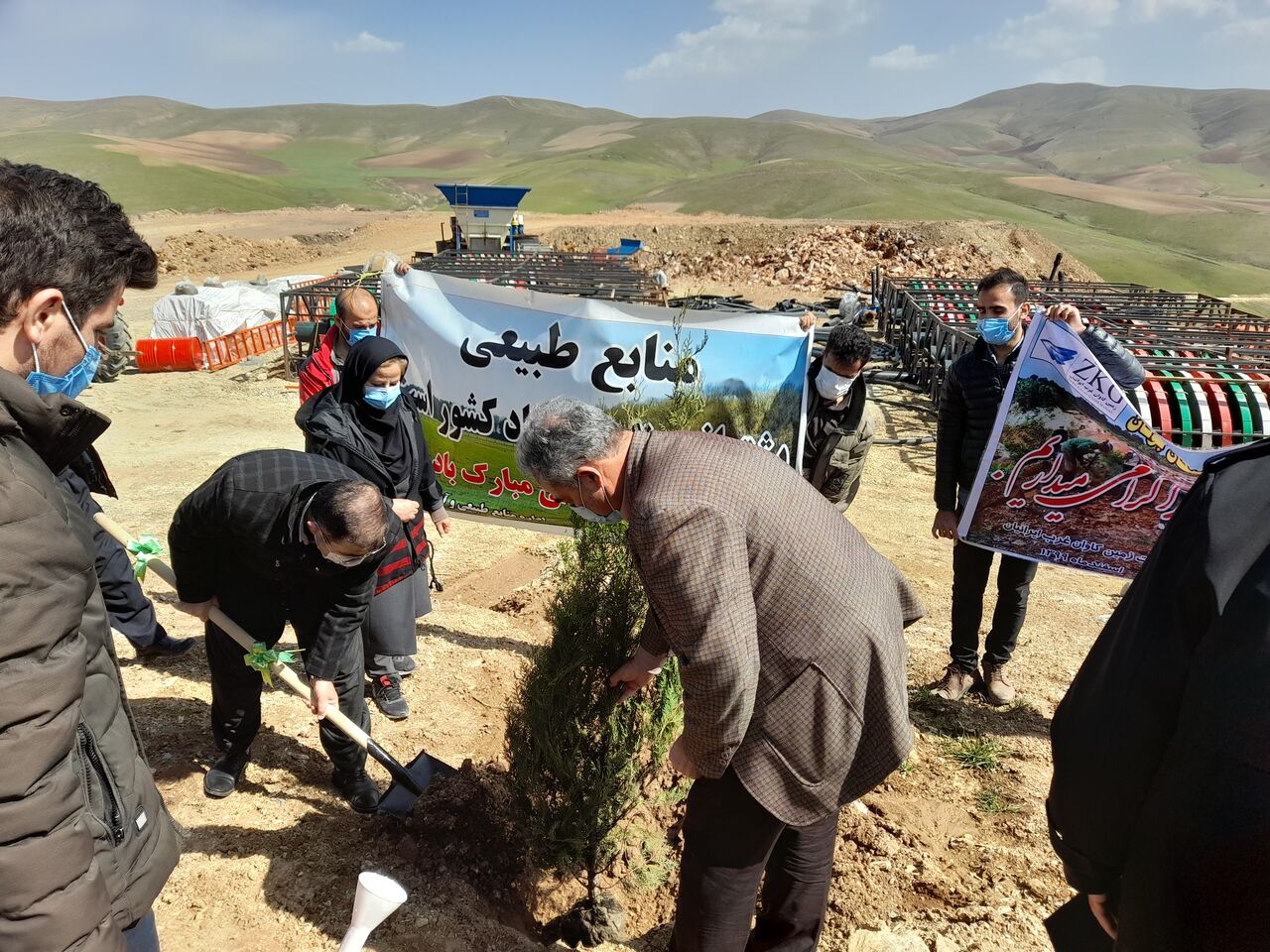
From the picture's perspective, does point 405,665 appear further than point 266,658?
Yes

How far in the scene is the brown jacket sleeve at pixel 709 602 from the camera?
1812 millimetres

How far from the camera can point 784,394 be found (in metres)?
4.00

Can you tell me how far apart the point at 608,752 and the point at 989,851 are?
1.75 m

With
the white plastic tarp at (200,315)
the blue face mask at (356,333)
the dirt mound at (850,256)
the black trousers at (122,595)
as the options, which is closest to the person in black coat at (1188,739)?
the blue face mask at (356,333)

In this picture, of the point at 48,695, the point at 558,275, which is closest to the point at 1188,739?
the point at 48,695

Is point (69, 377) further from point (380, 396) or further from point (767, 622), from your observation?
point (380, 396)

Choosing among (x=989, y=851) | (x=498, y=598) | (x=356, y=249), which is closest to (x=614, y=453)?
(x=989, y=851)

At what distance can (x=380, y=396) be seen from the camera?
3.70m

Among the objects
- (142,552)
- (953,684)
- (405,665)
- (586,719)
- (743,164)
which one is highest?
(743,164)

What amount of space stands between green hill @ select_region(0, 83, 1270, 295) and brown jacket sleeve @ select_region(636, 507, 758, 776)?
147 feet

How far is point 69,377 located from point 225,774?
2.36m

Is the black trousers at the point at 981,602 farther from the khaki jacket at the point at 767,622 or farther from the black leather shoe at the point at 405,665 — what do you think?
the black leather shoe at the point at 405,665

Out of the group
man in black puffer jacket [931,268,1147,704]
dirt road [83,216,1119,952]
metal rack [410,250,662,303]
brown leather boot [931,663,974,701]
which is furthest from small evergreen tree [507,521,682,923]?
metal rack [410,250,662,303]

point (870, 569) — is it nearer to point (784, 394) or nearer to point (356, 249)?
point (784, 394)
